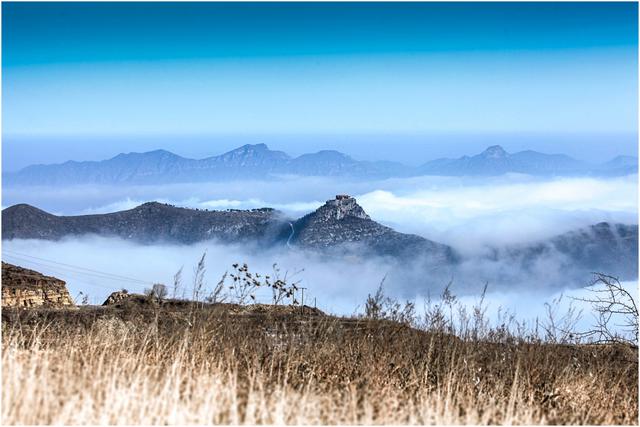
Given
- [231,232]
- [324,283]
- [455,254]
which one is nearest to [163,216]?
[231,232]

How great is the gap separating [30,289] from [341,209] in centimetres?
14239

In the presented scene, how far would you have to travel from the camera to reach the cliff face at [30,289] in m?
18.8

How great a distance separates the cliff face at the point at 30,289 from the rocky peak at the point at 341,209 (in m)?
128

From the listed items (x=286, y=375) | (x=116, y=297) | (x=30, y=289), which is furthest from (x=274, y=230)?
(x=286, y=375)

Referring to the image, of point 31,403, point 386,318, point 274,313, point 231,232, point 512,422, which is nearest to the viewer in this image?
point 31,403

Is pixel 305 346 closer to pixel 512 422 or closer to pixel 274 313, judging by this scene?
pixel 512 422

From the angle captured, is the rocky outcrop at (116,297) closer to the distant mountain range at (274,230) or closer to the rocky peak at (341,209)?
the rocky peak at (341,209)

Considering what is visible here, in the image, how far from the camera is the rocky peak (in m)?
154

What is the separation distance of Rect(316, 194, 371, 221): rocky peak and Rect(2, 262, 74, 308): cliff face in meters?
128

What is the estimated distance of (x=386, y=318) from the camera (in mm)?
14969

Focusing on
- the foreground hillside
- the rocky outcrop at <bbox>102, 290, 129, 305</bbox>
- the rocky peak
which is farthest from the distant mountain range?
the foreground hillside

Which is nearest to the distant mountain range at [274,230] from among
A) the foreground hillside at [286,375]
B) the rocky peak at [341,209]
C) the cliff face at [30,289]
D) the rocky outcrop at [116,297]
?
the rocky peak at [341,209]

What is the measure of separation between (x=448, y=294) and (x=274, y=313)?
21.3ft

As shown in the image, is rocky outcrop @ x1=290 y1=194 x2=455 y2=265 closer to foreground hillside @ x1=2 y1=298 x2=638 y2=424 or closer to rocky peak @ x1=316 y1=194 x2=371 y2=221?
rocky peak @ x1=316 y1=194 x2=371 y2=221
